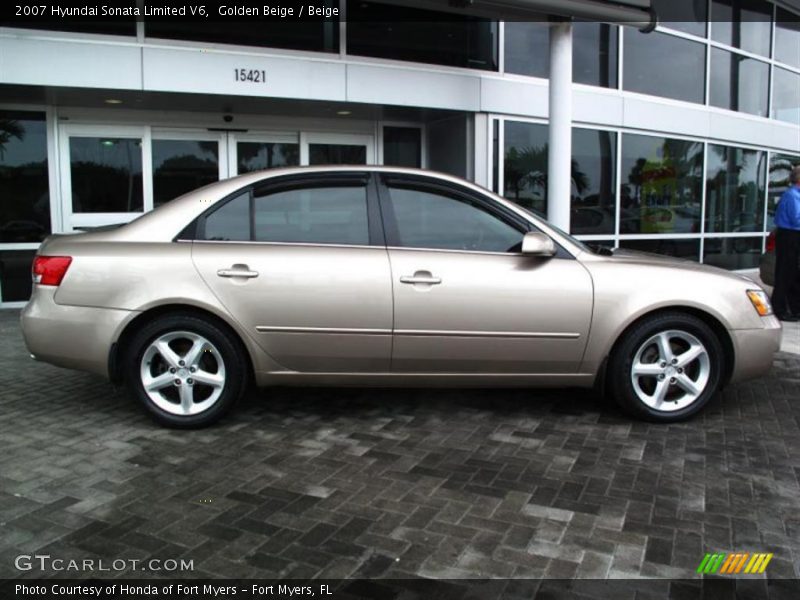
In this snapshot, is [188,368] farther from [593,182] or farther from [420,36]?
[593,182]

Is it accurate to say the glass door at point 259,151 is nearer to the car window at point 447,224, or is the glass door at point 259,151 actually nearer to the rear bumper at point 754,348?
the car window at point 447,224

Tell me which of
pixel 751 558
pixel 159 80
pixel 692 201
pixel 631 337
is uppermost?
pixel 159 80

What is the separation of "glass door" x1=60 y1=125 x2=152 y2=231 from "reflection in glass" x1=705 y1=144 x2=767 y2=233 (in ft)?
29.7

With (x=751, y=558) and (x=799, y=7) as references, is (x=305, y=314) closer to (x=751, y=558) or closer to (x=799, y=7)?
(x=751, y=558)

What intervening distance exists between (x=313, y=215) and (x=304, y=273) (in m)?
0.42

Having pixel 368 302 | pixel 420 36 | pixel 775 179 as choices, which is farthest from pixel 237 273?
pixel 775 179

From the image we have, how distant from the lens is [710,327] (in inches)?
179

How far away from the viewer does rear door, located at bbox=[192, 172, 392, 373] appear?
4.22 m

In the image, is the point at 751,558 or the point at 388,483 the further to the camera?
the point at 388,483

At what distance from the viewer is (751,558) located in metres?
2.84

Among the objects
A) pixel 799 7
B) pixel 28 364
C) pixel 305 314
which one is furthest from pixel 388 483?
pixel 799 7

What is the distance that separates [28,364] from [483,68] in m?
6.43

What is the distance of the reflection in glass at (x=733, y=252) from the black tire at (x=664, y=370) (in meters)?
8.16

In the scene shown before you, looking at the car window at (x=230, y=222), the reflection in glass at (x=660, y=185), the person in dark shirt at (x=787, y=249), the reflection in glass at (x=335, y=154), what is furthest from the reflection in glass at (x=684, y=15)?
the car window at (x=230, y=222)
